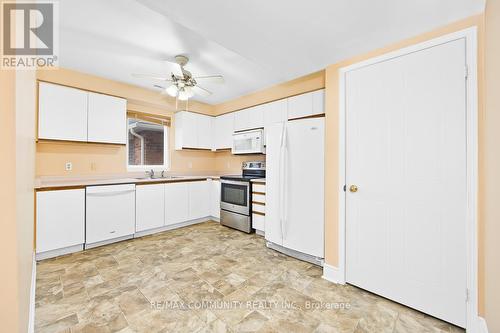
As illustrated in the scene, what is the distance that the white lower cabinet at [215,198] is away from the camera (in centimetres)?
403

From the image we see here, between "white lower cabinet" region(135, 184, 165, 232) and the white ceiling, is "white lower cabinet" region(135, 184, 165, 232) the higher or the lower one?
the lower one

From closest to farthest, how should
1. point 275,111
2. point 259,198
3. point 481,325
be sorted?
point 481,325
point 259,198
point 275,111

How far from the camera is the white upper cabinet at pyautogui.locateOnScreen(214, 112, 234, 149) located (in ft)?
13.7

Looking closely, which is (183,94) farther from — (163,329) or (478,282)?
(478,282)

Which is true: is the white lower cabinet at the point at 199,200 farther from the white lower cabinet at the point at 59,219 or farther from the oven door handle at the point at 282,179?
the oven door handle at the point at 282,179

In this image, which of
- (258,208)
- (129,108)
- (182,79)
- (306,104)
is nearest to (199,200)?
(258,208)

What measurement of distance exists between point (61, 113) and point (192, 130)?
200 centimetres

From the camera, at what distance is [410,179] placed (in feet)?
5.59

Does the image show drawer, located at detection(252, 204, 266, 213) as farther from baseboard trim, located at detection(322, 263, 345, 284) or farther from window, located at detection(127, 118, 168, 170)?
window, located at detection(127, 118, 168, 170)

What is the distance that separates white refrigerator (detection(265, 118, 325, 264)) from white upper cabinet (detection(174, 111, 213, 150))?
200 cm

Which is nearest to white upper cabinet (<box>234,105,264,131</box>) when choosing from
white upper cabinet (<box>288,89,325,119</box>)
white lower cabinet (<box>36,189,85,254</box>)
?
white upper cabinet (<box>288,89,325,119</box>)

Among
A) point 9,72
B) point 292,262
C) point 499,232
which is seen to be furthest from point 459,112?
point 9,72

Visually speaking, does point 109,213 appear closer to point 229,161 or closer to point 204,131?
point 204,131

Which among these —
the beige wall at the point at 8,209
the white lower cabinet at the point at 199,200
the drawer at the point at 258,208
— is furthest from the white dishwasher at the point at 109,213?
the beige wall at the point at 8,209
